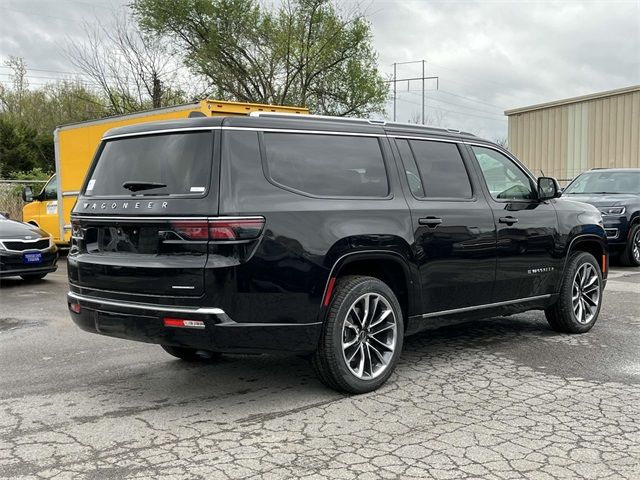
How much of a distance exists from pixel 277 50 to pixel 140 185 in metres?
24.3

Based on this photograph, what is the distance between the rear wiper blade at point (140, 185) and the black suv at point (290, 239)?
1 cm

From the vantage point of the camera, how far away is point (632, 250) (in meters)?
12.4

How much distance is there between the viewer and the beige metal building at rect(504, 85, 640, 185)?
22.5 meters

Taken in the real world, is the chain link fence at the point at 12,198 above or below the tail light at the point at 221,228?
above

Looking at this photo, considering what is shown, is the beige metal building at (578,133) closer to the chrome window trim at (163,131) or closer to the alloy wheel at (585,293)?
the alloy wheel at (585,293)

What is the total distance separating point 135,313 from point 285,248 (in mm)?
1041

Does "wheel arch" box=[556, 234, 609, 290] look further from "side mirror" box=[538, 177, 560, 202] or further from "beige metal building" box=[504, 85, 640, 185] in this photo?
"beige metal building" box=[504, 85, 640, 185]

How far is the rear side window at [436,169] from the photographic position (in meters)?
5.29

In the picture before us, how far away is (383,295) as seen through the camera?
4.85 metres

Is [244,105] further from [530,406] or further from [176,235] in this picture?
[530,406]

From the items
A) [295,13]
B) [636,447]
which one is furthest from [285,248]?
[295,13]

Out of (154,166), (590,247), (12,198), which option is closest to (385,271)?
(154,166)

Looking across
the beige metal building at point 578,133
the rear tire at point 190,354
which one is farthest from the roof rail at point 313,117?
the beige metal building at point 578,133

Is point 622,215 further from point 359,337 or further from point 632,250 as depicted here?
point 359,337
